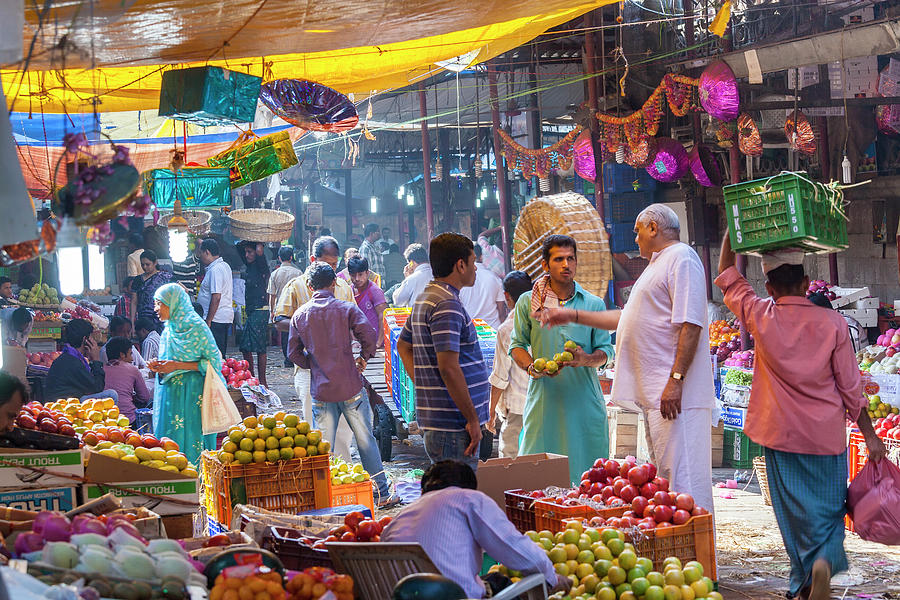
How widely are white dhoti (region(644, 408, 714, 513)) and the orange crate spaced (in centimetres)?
205

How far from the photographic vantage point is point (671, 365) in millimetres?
5293

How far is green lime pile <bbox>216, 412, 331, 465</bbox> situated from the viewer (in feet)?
18.9

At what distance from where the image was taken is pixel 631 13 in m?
14.7

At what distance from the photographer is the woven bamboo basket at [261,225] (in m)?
16.2

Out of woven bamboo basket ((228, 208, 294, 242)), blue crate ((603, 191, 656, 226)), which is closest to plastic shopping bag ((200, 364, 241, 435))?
woven bamboo basket ((228, 208, 294, 242))

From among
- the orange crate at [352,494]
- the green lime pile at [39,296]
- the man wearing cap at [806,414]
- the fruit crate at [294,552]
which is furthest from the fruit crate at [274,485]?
the green lime pile at [39,296]

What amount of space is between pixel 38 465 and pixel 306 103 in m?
2.92

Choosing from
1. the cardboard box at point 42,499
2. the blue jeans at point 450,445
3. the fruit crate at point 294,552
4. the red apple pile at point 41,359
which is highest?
the red apple pile at point 41,359

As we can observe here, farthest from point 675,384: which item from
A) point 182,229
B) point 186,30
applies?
point 182,229

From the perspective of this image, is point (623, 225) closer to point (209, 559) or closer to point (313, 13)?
point (313, 13)

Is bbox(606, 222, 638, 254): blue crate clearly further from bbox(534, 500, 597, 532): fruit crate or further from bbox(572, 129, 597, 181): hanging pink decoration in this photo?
bbox(534, 500, 597, 532): fruit crate

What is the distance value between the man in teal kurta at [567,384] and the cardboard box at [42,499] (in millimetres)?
2576

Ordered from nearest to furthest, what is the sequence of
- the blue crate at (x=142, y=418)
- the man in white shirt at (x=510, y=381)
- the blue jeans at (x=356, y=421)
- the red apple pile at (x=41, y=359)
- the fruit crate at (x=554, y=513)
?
the fruit crate at (x=554, y=513) < the man in white shirt at (x=510, y=381) < the blue jeans at (x=356, y=421) < the blue crate at (x=142, y=418) < the red apple pile at (x=41, y=359)

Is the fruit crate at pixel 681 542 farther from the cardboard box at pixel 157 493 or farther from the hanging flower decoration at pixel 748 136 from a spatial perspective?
the hanging flower decoration at pixel 748 136
